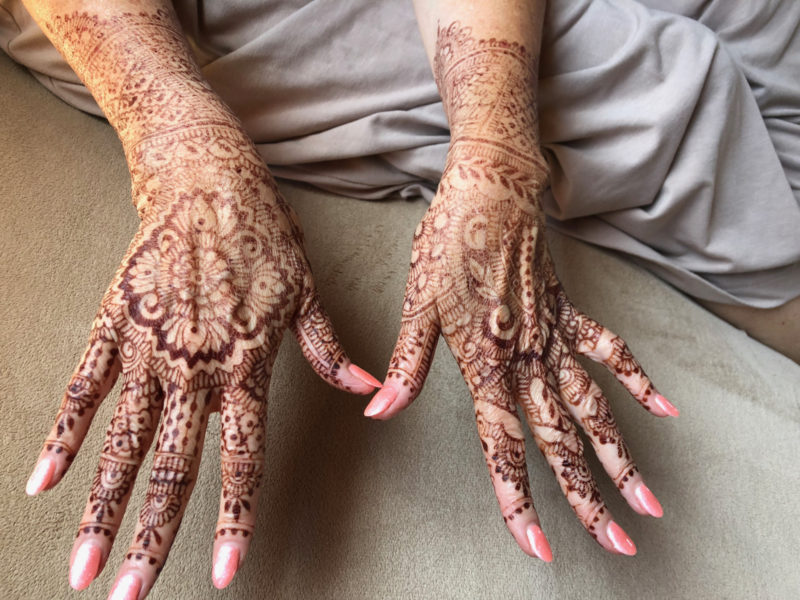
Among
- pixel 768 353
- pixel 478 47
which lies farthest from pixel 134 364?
pixel 768 353

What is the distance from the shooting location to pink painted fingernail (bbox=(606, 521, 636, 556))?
607mm

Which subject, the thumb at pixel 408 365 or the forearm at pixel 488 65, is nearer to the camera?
the thumb at pixel 408 365

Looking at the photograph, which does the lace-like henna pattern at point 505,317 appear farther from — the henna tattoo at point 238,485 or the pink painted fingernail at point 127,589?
the pink painted fingernail at point 127,589

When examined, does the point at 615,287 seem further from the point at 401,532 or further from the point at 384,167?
the point at 401,532

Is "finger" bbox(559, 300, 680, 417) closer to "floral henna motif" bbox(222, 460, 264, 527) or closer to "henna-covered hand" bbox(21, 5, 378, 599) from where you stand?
"henna-covered hand" bbox(21, 5, 378, 599)

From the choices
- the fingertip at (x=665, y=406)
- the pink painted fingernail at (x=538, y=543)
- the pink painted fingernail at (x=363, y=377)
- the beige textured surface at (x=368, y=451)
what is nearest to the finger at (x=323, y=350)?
the pink painted fingernail at (x=363, y=377)

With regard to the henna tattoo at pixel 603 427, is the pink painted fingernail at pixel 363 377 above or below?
above

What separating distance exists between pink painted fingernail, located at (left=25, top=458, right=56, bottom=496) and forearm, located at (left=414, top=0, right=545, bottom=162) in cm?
59

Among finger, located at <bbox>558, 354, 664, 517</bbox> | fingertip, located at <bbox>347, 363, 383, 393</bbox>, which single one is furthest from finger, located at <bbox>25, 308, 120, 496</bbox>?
finger, located at <bbox>558, 354, 664, 517</bbox>

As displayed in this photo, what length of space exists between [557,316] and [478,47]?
1.33 feet

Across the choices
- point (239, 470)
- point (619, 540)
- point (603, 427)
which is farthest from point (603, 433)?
point (239, 470)

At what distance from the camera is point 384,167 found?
0.96 metres

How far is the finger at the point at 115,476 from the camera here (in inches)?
20.5

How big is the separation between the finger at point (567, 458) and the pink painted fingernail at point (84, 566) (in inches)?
18.2
